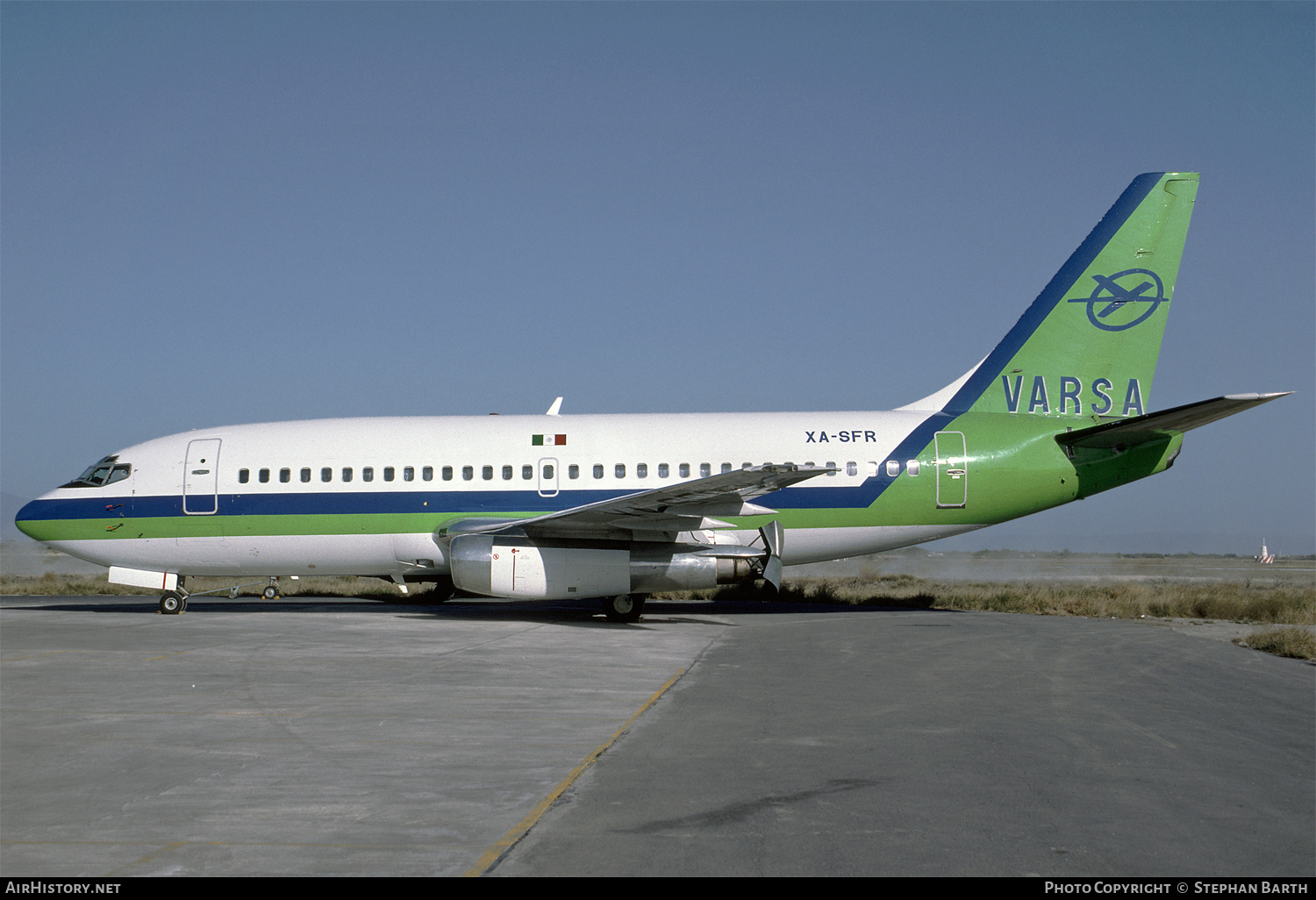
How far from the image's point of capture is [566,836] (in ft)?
17.0

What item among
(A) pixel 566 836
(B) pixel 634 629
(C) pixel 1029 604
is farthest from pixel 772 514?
(A) pixel 566 836

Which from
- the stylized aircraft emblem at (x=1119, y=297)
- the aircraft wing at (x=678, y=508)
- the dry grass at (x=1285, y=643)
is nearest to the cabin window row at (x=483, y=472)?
the aircraft wing at (x=678, y=508)

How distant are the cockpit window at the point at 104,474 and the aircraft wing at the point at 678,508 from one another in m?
7.63

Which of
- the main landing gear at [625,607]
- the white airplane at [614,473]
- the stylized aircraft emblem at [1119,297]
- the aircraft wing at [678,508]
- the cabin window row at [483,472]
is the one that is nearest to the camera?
the aircraft wing at [678,508]

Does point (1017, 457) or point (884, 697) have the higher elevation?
point (1017, 457)

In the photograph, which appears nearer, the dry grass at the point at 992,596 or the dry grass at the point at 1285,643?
the dry grass at the point at 1285,643

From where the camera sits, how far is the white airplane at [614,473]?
19953 mm

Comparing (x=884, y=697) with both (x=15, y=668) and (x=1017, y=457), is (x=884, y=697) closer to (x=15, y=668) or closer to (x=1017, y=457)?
(x=15, y=668)

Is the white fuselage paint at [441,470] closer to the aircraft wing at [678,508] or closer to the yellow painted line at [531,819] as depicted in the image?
the aircraft wing at [678,508]

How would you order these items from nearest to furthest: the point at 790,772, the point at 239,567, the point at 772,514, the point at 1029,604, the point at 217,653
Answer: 1. the point at 790,772
2. the point at 217,653
3. the point at 772,514
4. the point at 239,567
5. the point at 1029,604

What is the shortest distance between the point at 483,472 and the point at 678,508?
185 inches

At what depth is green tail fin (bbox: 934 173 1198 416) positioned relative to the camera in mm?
20953

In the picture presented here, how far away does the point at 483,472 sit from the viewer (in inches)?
792
